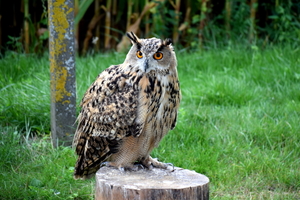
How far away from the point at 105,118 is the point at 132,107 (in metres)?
0.24

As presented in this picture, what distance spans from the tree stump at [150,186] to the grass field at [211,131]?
2.91 ft

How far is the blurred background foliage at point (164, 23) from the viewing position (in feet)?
23.9

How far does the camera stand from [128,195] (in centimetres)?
284

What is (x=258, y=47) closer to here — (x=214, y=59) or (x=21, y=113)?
(x=214, y=59)

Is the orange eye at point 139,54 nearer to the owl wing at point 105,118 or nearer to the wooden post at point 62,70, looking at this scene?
the owl wing at point 105,118

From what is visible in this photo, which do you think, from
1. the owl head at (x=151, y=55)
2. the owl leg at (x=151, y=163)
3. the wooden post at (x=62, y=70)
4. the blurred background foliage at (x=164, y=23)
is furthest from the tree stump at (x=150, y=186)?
the blurred background foliage at (x=164, y=23)

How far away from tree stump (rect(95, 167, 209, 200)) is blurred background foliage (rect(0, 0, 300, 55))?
4.28m

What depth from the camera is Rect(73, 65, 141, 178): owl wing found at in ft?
10.7

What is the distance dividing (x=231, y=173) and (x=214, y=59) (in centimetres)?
273

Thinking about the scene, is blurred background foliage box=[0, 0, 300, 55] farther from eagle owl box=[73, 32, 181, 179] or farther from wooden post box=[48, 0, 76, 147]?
eagle owl box=[73, 32, 181, 179]

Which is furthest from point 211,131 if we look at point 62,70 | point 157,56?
point 157,56

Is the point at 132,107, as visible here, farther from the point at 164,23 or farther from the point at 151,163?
the point at 164,23

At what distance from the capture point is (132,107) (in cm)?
323

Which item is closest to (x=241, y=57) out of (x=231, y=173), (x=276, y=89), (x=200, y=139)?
(x=276, y=89)
